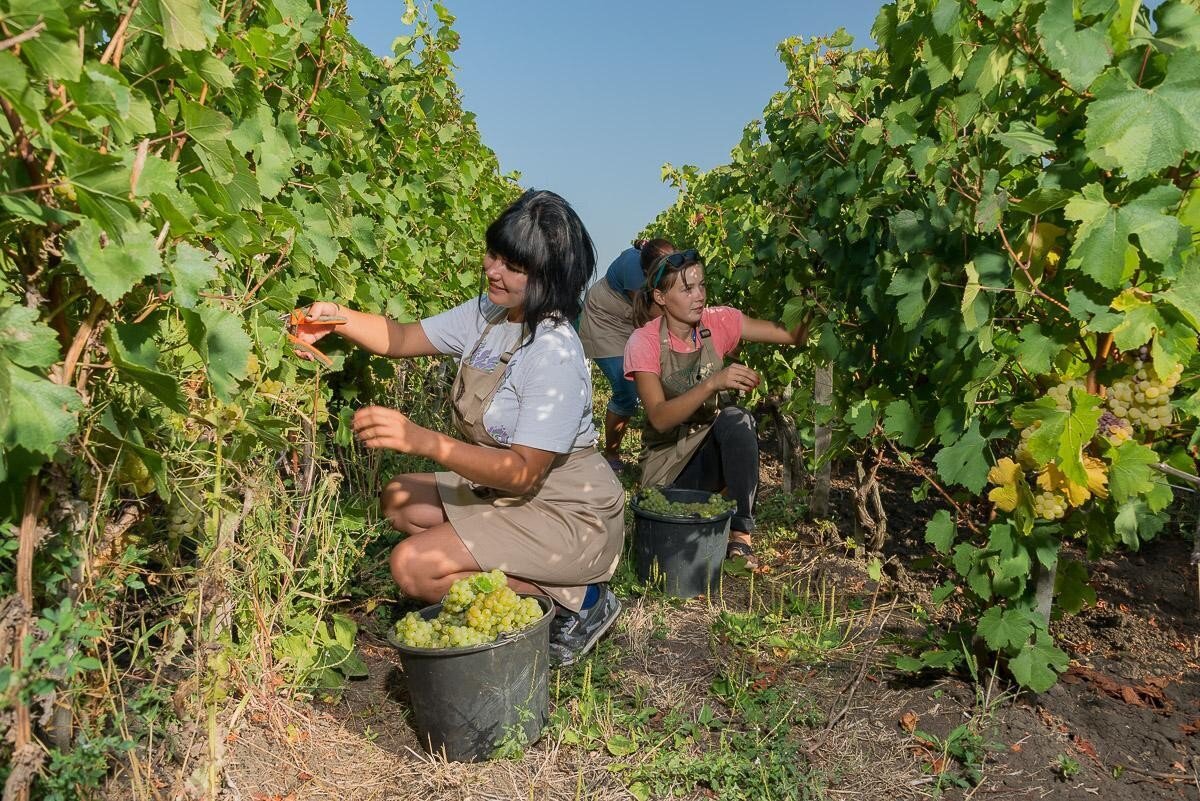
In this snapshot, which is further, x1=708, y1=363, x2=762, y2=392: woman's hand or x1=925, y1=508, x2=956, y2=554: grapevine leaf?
x1=708, y1=363, x2=762, y2=392: woman's hand

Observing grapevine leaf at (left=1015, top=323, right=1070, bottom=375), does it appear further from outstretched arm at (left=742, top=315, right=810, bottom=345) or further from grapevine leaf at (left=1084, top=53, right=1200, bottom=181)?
outstretched arm at (left=742, top=315, right=810, bottom=345)

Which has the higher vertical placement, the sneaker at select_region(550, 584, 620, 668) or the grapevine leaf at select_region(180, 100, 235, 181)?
the grapevine leaf at select_region(180, 100, 235, 181)

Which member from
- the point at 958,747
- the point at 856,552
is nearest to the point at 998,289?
the point at 958,747

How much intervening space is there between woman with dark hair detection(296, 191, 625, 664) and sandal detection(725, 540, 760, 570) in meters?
1.16

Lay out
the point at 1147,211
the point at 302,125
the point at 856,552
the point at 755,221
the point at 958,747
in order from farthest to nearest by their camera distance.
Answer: the point at 755,221 < the point at 856,552 < the point at 302,125 < the point at 958,747 < the point at 1147,211

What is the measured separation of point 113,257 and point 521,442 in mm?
1473

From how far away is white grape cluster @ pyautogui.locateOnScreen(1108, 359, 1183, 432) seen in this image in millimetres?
2104

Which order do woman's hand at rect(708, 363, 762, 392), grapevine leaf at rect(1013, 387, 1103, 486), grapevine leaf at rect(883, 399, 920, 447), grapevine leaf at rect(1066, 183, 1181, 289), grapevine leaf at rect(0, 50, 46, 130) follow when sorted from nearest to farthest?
grapevine leaf at rect(0, 50, 46, 130)
grapevine leaf at rect(1066, 183, 1181, 289)
grapevine leaf at rect(1013, 387, 1103, 486)
grapevine leaf at rect(883, 399, 920, 447)
woman's hand at rect(708, 363, 762, 392)

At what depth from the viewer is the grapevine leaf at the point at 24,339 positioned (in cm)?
118

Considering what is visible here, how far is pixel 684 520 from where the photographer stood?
3.59 metres

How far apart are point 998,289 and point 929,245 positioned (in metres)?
0.39

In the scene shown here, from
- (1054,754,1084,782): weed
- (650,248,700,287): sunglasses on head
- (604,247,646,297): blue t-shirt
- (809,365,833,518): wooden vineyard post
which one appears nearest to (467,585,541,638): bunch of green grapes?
(1054,754,1084,782): weed

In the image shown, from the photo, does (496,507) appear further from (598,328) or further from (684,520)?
(598,328)

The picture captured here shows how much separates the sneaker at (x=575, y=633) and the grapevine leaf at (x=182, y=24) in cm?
207
